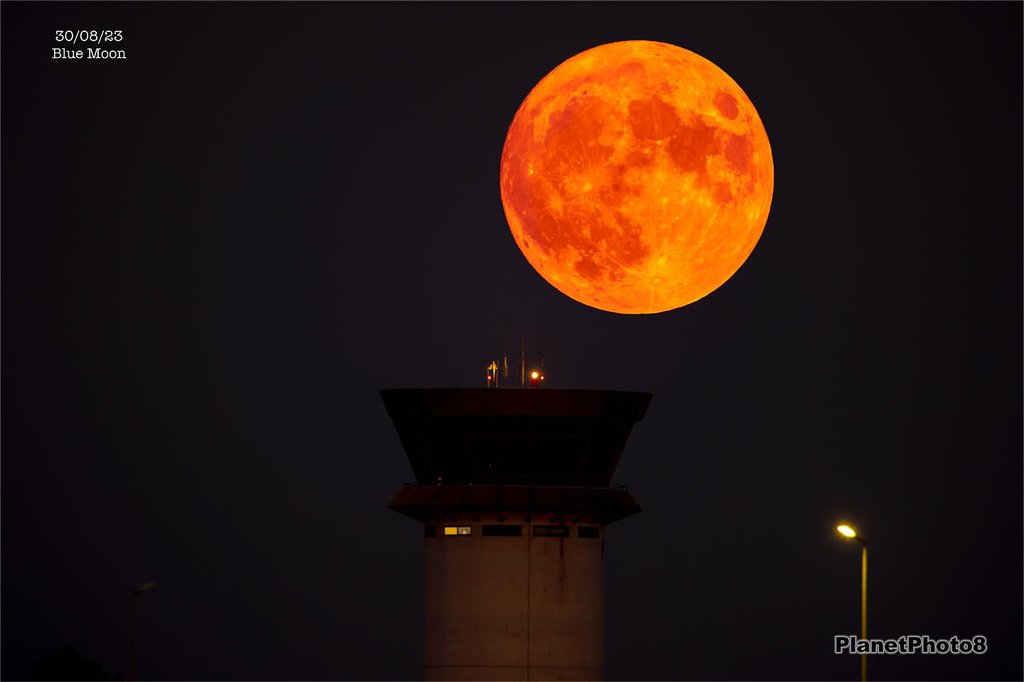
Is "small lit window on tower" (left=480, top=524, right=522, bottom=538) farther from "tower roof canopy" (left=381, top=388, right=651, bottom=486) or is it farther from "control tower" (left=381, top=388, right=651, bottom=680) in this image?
"tower roof canopy" (left=381, top=388, right=651, bottom=486)

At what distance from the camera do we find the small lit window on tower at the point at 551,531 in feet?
255

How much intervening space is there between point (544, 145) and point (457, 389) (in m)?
24.7

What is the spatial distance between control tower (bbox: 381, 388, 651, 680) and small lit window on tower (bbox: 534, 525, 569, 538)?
39 mm

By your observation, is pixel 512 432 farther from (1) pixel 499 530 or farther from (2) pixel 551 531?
(2) pixel 551 531

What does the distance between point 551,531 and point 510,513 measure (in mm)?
1863

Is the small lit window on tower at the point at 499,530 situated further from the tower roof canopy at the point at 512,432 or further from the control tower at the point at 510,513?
the tower roof canopy at the point at 512,432

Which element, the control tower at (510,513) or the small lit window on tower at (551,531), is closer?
the control tower at (510,513)

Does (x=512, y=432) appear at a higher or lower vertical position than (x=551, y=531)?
higher

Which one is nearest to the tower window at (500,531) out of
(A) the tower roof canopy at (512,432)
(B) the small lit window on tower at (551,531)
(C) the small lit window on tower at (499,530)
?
(C) the small lit window on tower at (499,530)

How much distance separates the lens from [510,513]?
7744 cm

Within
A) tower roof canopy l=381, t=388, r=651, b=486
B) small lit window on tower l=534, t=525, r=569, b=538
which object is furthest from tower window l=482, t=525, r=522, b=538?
tower roof canopy l=381, t=388, r=651, b=486

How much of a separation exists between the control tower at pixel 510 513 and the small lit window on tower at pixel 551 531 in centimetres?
4

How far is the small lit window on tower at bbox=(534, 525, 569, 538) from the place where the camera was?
77812 mm

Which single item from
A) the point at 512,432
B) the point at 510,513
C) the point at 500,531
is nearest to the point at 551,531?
the point at 510,513
